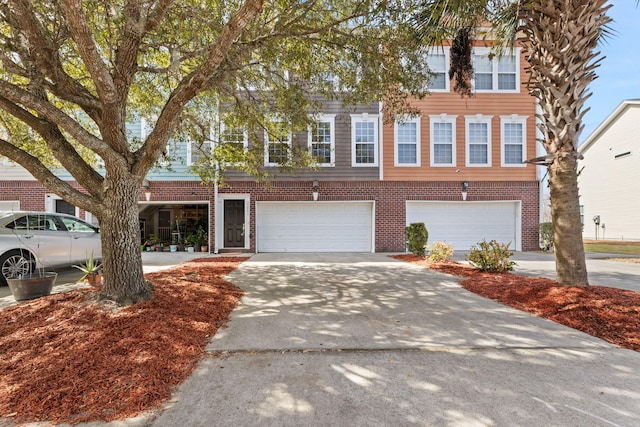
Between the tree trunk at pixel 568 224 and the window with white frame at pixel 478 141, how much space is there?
757cm

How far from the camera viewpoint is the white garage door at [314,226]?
12.0 m

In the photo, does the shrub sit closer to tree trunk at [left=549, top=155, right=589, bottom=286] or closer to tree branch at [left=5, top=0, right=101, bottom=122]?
tree trunk at [left=549, top=155, right=589, bottom=286]

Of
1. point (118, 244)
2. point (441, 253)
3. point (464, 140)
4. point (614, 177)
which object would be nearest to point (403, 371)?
point (118, 244)

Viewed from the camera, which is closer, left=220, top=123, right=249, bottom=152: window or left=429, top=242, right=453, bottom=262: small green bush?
left=220, top=123, right=249, bottom=152: window

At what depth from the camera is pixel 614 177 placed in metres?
20.1

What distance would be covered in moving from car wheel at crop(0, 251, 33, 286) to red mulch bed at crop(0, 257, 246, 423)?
222 cm

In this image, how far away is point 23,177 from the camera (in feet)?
37.0

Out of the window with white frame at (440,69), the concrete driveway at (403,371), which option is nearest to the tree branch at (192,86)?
the concrete driveway at (403,371)

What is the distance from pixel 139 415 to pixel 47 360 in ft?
4.64

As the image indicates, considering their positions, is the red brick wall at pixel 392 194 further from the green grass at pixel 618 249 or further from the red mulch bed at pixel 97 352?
the red mulch bed at pixel 97 352

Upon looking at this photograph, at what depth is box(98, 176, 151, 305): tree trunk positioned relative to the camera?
13.9 feet

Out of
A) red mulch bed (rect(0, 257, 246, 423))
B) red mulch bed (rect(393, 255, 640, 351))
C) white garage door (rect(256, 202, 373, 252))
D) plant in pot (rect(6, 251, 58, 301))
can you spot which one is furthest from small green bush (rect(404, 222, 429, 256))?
plant in pot (rect(6, 251, 58, 301))

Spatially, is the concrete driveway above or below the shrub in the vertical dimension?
below

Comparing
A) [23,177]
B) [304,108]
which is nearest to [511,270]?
[304,108]
